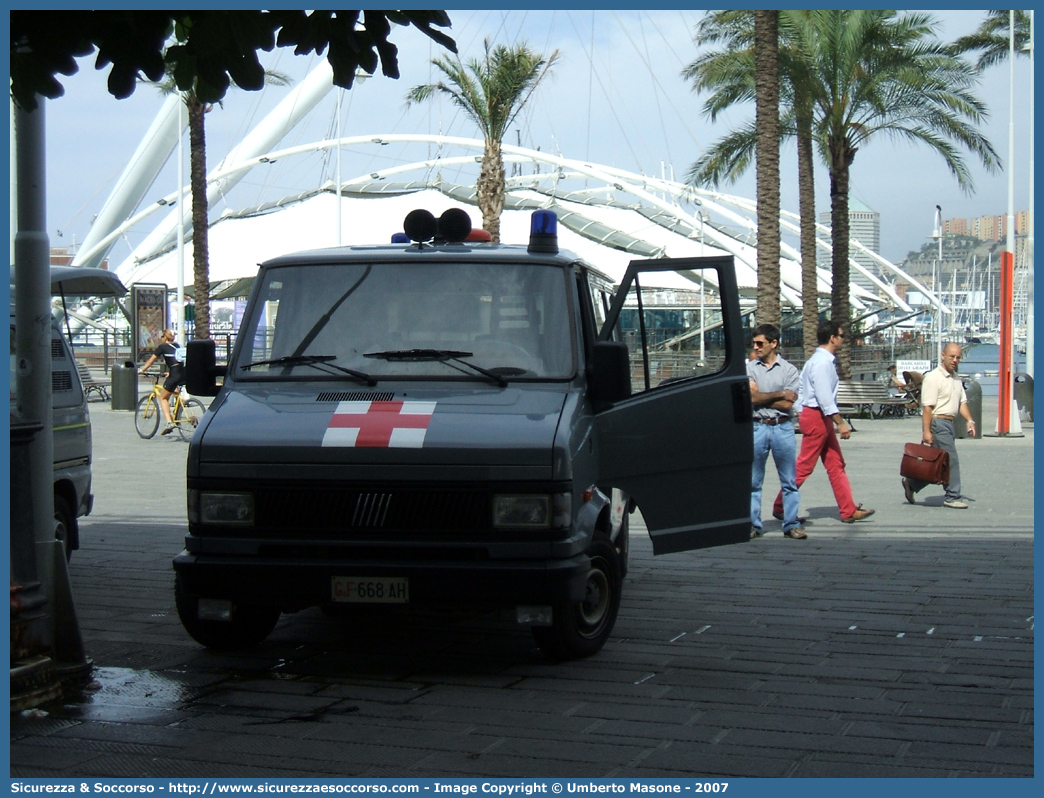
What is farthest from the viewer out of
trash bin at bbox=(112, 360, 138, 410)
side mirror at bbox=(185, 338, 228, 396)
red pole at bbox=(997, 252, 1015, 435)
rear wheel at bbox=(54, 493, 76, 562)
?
trash bin at bbox=(112, 360, 138, 410)

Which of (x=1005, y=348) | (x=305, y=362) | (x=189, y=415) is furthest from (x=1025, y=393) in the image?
(x=305, y=362)

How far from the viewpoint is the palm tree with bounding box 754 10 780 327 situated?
74.8ft

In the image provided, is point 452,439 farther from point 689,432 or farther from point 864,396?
point 864,396

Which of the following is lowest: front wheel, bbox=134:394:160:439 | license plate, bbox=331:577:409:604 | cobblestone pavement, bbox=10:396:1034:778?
cobblestone pavement, bbox=10:396:1034:778

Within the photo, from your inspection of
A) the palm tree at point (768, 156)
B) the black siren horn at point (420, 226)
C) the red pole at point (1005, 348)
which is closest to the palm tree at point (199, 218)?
the palm tree at point (768, 156)

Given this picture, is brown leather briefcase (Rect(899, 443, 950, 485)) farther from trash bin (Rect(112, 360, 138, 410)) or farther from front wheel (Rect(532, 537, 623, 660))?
trash bin (Rect(112, 360, 138, 410))

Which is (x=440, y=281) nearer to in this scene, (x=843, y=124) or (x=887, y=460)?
(x=887, y=460)

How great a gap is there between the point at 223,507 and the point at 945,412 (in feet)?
29.8

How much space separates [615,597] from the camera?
688cm

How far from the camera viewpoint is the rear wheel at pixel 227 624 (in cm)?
645

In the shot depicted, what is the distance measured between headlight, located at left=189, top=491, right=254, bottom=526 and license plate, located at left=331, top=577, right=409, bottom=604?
0.53 meters

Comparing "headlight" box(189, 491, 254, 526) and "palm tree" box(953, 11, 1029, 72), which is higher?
"palm tree" box(953, 11, 1029, 72)

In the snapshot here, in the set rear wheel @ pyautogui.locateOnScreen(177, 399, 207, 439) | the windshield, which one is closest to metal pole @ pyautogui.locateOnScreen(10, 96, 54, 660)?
the windshield
